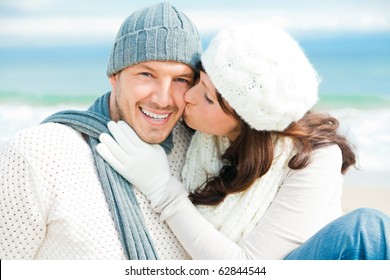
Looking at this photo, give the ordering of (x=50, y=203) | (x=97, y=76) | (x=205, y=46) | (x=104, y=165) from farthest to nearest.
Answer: (x=97, y=76)
(x=205, y=46)
(x=104, y=165)
(x=50, y=203)

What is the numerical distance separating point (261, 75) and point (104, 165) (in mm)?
467

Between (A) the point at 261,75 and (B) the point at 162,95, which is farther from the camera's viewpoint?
(B) the point at 162,95

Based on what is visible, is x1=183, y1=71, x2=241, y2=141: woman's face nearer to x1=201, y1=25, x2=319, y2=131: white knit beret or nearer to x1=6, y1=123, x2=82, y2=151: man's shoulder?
x1=201, y1=25, x2=319, y2=131: white knit beret

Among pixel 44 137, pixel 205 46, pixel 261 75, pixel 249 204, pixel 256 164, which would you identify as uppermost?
pixel 261 75

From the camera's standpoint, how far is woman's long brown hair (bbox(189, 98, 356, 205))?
5.65 feet

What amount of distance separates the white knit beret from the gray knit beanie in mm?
95

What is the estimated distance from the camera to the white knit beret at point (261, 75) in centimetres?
161

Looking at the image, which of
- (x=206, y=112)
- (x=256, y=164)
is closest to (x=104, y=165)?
(x=206, y=112)

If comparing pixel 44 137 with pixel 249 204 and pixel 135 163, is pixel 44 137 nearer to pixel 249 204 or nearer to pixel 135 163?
pixel 135 163

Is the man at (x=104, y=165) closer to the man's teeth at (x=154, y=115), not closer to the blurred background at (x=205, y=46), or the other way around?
the man's teeth at (x=154, y=115)

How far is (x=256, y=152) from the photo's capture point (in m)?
1.72

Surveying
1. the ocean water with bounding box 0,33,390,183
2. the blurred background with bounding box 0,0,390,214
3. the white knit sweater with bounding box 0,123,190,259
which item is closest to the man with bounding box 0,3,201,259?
the white knit sweater with bounding box 0,123,190,259

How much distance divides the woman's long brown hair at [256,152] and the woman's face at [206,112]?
0.07 feet

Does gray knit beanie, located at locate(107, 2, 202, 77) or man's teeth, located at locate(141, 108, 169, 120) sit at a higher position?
gray knit beanie, located at locate(107, 2, 202, 77)
